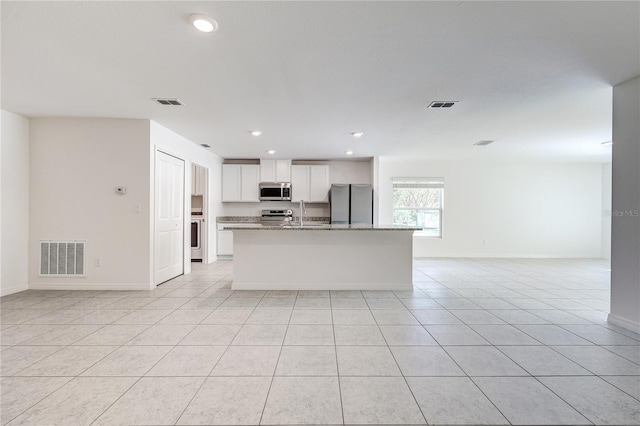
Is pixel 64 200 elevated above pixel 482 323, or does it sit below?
above

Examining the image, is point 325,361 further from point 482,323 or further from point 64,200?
point 64,200

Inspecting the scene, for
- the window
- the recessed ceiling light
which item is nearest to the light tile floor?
the recessed ceiling light

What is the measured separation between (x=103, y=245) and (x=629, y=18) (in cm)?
572

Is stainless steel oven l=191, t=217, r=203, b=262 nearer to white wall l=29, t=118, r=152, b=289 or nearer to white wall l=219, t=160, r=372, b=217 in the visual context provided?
white wall l=219, t=160, r=372, b=217

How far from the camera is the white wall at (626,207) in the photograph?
8.72 ft

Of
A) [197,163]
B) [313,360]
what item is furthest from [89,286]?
[313,360]

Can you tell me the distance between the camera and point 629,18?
72.3 inches

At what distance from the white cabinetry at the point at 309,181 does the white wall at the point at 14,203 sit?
4.50 meters

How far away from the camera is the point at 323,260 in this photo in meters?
4.16

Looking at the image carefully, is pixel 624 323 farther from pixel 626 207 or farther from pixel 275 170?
pixel 275 170

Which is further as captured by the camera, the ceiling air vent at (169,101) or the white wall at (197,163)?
the white wall at (197,163)

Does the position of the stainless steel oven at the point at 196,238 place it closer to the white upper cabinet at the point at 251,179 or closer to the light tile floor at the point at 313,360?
the white upper cabinet at the point at 251,179

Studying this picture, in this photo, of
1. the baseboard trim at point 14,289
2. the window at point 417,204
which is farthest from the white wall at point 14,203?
the window at point 417,204

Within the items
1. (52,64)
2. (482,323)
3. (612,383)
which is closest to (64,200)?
(52,64)
